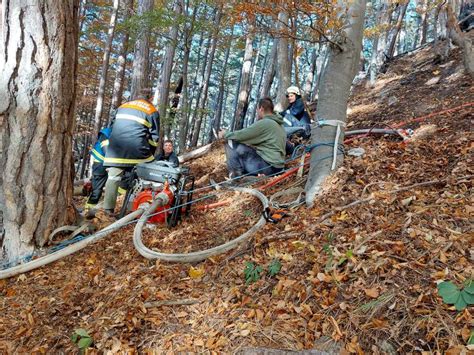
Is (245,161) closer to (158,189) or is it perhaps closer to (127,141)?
(158,189)

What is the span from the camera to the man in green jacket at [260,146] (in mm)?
5453

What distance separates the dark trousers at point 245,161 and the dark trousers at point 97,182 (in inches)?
84.1

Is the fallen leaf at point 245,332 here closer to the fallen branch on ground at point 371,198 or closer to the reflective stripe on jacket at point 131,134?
the fallen branch on ground at point 371,198

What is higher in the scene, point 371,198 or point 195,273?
point 371,198

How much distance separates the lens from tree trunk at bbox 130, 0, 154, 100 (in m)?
7.67

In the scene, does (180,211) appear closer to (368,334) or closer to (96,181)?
(96,181)

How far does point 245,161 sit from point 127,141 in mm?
1920

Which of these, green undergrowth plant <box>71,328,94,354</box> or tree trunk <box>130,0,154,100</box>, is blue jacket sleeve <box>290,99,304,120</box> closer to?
tree trunk <box>130,0,154,100</box>

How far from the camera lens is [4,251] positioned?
3611 millimetres

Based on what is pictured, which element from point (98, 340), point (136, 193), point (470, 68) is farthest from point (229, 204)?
point (470, 68)

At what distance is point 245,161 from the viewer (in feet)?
18.6

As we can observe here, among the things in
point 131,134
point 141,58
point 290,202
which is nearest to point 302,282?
point 290,202

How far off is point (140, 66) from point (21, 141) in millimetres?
4929

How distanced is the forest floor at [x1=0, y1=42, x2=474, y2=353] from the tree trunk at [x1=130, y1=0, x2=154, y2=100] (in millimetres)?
4660
